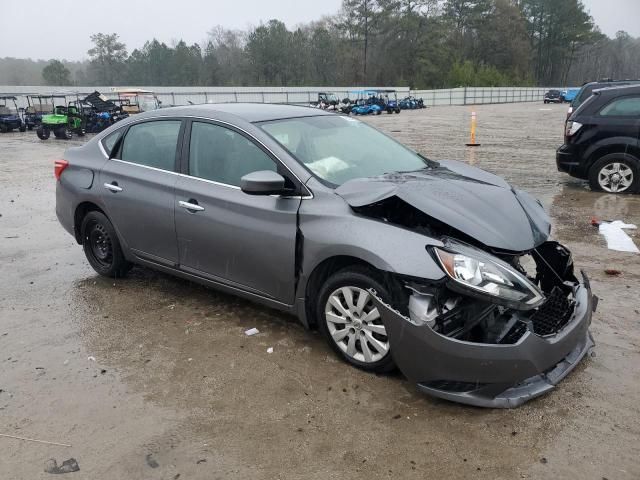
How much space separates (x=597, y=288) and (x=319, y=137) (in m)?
2.79

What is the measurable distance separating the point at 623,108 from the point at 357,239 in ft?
23.6

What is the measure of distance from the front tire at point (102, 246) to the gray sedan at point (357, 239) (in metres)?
0.03

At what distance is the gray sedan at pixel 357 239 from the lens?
2.91 meters

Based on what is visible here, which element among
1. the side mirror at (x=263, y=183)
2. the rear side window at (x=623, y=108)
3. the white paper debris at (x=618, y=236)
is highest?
the rear side window at (x=623, y=108)

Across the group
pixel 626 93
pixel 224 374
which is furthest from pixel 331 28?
pixel 224 374

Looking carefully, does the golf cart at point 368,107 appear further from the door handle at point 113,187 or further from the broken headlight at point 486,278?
the broken headlight at point 486,278

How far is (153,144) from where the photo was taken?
4.61 meters

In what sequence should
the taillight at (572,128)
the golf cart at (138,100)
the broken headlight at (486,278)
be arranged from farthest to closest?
the golf cart at (138,100) → the taillight at (572,128) → the broken headlight at (486,278)

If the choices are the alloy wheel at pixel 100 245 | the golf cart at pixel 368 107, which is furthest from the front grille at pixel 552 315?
the golf cart at pixel 368 107

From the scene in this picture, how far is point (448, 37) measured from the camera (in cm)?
8488

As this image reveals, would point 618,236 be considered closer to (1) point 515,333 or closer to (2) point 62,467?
(1) point 515,333

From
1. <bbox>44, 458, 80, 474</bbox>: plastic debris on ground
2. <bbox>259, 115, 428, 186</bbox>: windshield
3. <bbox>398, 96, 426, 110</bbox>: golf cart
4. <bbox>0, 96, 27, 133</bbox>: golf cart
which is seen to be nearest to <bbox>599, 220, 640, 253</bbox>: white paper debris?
<bbox>259, 115, 428, 186</bbox>: windshield

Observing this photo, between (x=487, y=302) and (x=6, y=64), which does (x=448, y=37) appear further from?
(x=487, y=302)

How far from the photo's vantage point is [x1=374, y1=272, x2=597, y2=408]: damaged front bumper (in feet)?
9.12
